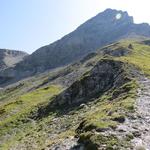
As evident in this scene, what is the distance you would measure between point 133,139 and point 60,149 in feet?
21.8

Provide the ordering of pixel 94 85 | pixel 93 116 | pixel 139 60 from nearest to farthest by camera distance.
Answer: pixel 93 116 → pixel 94 85 → pixel 139 60

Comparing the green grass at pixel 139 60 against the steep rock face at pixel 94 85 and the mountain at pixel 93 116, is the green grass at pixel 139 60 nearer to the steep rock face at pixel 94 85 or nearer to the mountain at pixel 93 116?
the mountain at pixel 93 116

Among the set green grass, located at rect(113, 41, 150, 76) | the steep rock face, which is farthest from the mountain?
green grass, located at rect(113, 41, 150, 76)

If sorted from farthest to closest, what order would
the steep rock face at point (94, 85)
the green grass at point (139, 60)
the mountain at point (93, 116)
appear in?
the green grass at point (139, 60) → the steep rock face at point (94, 85) → the mountain at point (93, 116)

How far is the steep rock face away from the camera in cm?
6471

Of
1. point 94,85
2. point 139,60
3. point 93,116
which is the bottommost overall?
point 94,85

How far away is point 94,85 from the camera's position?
69.6 meters

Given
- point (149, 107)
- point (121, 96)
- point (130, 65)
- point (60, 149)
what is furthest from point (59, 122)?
point (130, 65)

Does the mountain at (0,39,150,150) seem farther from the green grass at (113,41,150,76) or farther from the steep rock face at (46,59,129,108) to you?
the green grass at (113,41,150,76)

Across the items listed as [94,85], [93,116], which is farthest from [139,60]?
[93,116]

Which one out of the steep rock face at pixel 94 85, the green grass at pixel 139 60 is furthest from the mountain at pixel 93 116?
the green grass at pixel 139 60

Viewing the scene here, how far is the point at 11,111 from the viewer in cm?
8125

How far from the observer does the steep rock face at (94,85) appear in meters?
64.7

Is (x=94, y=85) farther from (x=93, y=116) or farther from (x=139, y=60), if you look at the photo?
(x=139, y=60)
